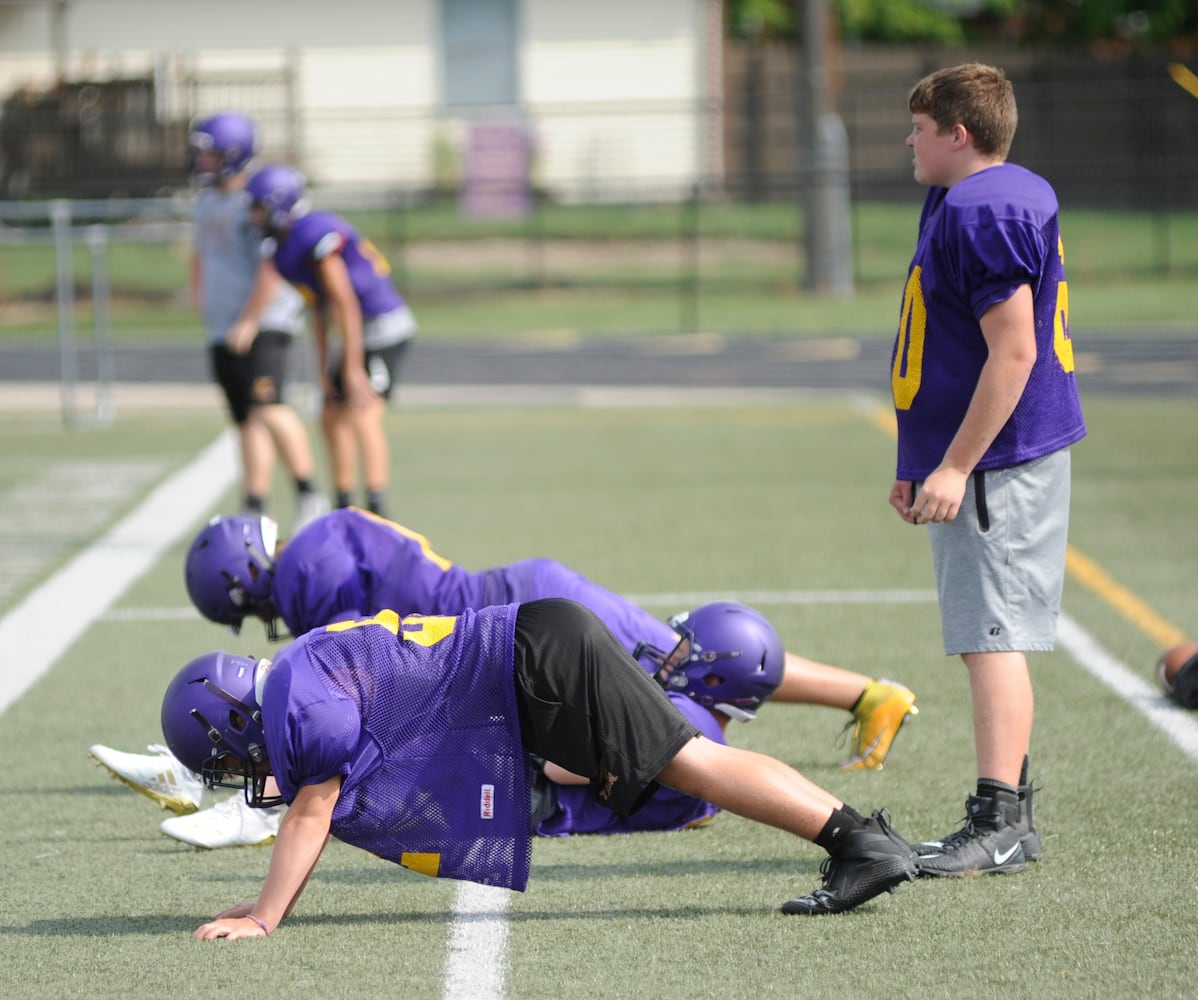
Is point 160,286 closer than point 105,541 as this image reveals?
No

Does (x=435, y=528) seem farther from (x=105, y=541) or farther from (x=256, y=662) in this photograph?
(x=256, y=662)

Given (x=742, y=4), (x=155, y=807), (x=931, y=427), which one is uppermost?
(x=742, y=4)

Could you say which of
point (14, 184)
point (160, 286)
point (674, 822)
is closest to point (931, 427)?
point (674, 822)

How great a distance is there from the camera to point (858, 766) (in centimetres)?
560

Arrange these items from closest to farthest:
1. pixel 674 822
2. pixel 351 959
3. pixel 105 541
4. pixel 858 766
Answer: pixel 351 959 < pixel 674 822 < pixel 858 766 < pixel 105 541

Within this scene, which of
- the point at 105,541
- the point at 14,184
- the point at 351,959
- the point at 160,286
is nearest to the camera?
the point at 351,959

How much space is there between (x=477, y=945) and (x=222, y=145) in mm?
6302

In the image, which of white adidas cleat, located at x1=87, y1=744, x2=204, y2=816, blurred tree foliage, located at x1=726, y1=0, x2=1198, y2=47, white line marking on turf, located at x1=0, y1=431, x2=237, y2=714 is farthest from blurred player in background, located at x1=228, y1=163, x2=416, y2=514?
blurred tree foliage, located at x1=726, y1=0, x2=1198, y2=47

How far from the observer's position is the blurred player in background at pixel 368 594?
514cm

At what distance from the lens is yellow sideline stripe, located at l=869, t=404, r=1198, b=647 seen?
7.29 meters

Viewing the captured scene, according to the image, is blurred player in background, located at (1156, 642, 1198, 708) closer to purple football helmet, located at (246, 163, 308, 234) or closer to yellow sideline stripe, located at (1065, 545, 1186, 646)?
yellow sideline stripe, located at (1065, 545, 1186, 646)

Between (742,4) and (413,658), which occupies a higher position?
(742,4)

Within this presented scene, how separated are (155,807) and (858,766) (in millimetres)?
2119

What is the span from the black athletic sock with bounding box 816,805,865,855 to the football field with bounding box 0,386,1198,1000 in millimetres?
202
